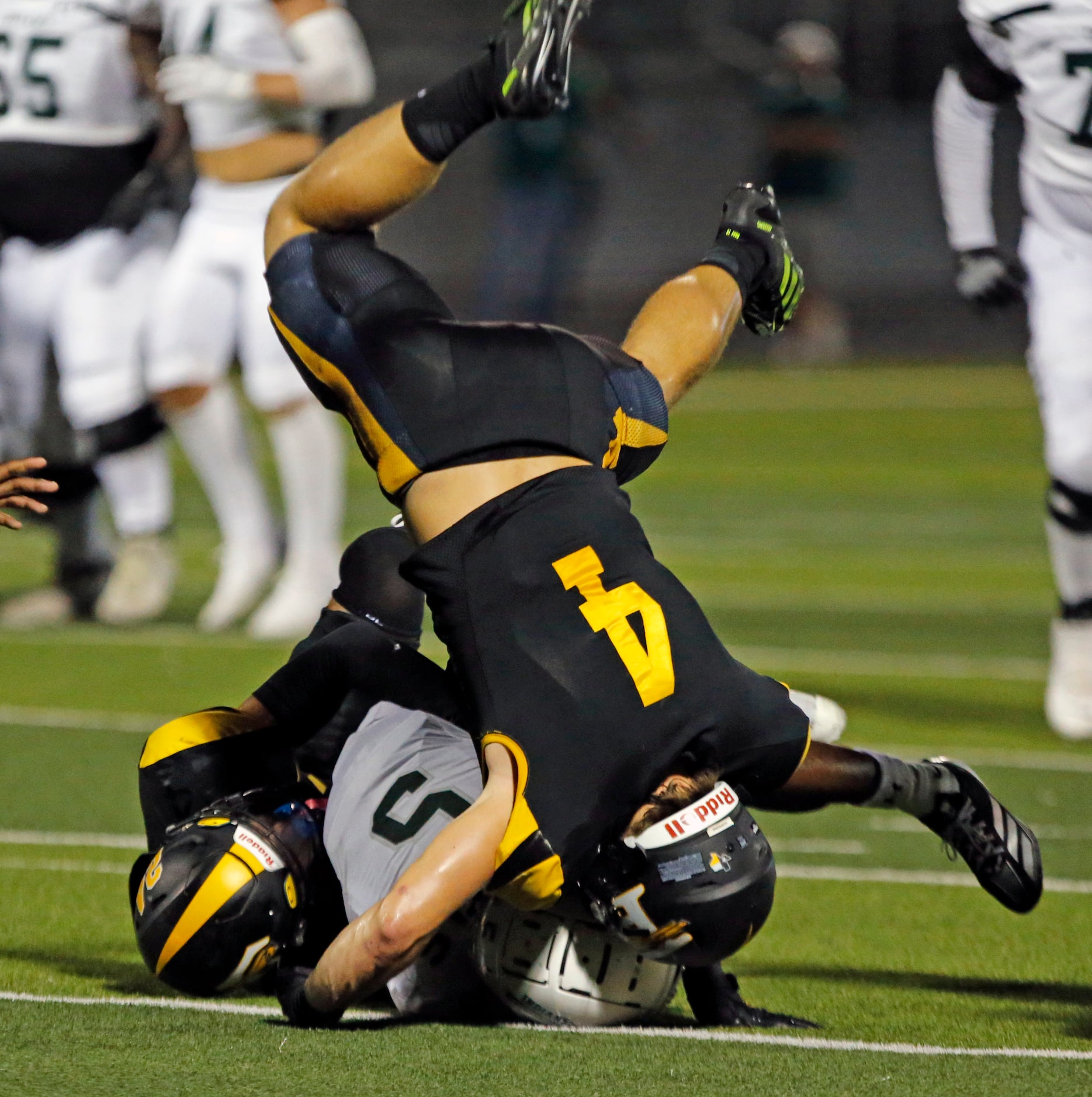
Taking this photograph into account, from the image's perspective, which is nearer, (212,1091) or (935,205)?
(212,1091)

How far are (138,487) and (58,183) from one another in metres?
1.31

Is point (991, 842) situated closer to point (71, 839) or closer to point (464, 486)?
point (464, 486)

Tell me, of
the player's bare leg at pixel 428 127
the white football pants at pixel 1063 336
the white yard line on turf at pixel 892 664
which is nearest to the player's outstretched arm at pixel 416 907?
the player's bare leg at pixel 428 127

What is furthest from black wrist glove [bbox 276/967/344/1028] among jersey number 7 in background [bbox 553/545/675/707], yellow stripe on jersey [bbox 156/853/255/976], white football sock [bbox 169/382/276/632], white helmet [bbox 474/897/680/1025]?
white football sock [bbox 169/382/276/632]

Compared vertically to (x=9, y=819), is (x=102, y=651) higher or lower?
lower

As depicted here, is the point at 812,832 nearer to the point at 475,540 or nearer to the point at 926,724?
the point at 926,724

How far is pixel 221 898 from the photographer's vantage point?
4043mm

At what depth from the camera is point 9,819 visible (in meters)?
5.98

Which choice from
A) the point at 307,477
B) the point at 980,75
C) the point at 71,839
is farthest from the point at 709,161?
the point at 71,839

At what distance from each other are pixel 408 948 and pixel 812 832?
251 centimetres

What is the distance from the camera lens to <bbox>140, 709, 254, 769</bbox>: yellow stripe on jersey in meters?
4.56

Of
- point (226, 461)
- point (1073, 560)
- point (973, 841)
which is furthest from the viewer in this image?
point (226, 461)

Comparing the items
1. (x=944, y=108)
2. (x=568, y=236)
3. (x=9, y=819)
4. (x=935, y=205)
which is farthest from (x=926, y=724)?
(x=935, y=205)

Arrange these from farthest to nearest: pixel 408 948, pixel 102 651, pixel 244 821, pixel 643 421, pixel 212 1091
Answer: pixel 102 651 < pixel 643 421 < pixel 244 821 < pixel 408 948 < pixel 212 1091
